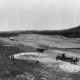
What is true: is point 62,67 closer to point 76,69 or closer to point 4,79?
point 76,69

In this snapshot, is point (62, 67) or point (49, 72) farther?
point (62, 67)

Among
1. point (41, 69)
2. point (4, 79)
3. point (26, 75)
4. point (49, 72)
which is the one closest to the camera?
point (4, 79)

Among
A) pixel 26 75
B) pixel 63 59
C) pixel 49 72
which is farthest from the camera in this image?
pixel 63 59

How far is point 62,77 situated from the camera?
21.1 meters

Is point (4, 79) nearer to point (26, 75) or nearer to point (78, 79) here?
point (26, 75)

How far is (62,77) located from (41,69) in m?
4.48

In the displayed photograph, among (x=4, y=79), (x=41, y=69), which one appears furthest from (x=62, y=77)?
(x=4, y=79)

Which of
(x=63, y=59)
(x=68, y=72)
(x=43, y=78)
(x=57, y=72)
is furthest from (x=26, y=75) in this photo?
(x=63, y=59)

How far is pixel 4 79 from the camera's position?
1988 cm

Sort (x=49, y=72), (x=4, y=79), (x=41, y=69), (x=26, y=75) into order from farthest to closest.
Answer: (x=41, y=69) < (x=49, y=72) < (x=26, y=75) < (x=4, y=79)

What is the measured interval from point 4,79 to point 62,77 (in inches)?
296

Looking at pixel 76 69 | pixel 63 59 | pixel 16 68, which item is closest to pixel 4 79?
pixel 16 68

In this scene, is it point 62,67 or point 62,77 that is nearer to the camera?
point 62,77

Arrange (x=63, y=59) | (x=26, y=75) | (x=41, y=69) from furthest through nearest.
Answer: (x=63, y=59), (x=41, y=69), (x=26, y=75)
